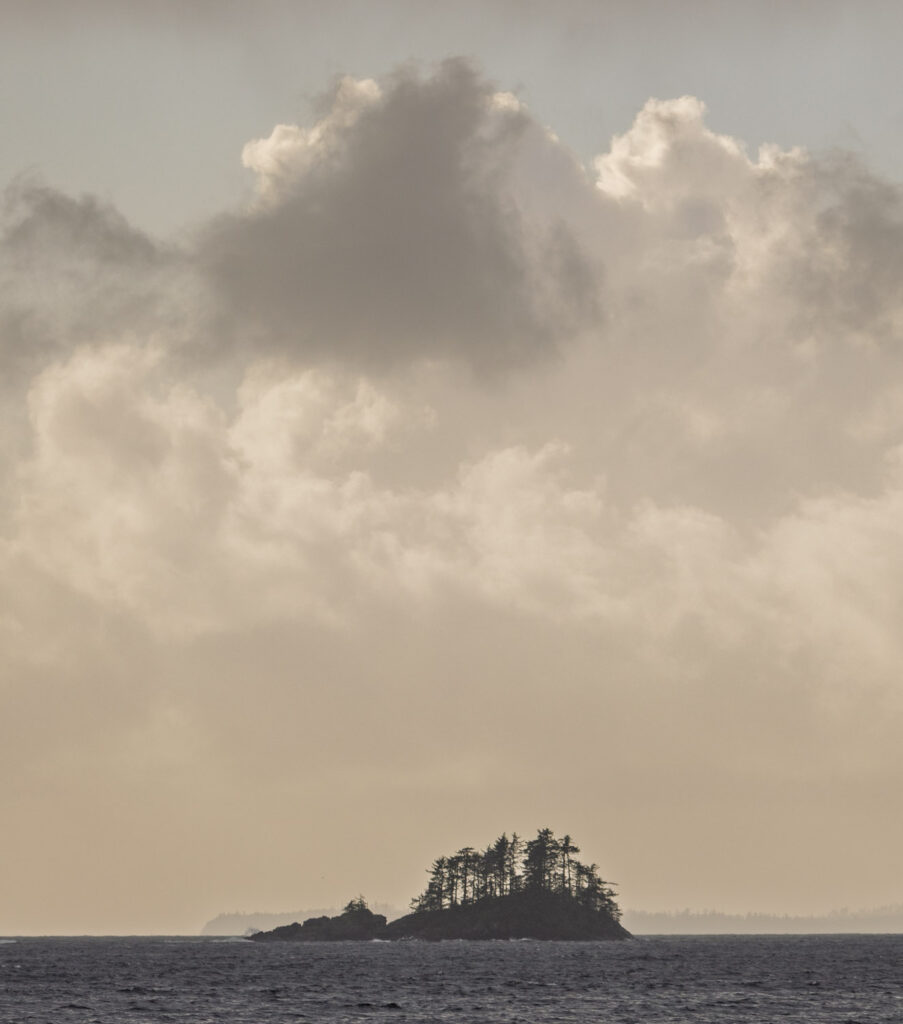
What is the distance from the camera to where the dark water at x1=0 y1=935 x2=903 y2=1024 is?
98562mm

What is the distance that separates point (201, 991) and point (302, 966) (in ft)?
180

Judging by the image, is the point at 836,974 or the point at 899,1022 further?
the point at 836,974

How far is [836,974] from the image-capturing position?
15900cm

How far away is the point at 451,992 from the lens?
122 meters

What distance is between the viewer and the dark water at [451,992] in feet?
323

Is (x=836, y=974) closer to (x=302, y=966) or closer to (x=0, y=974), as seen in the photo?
(x=302, y=966)

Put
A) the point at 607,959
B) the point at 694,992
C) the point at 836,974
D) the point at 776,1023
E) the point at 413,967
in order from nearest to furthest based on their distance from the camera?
the point at 776,1023 → the point at 694,992 → the point at 836,974 → the point at 413,967 → the point at 607,959

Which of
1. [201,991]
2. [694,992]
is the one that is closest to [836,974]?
[694,992]

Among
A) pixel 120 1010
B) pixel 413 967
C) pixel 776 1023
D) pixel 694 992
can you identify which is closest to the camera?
pixel 776 1023

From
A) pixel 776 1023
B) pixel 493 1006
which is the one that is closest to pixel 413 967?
pixel 493 1006

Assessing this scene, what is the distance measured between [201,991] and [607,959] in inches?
3452

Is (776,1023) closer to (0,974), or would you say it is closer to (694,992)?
(694,992)

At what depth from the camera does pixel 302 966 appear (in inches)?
6944

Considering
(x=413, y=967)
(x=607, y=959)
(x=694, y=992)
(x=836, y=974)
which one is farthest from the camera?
(x=607, y=959)
